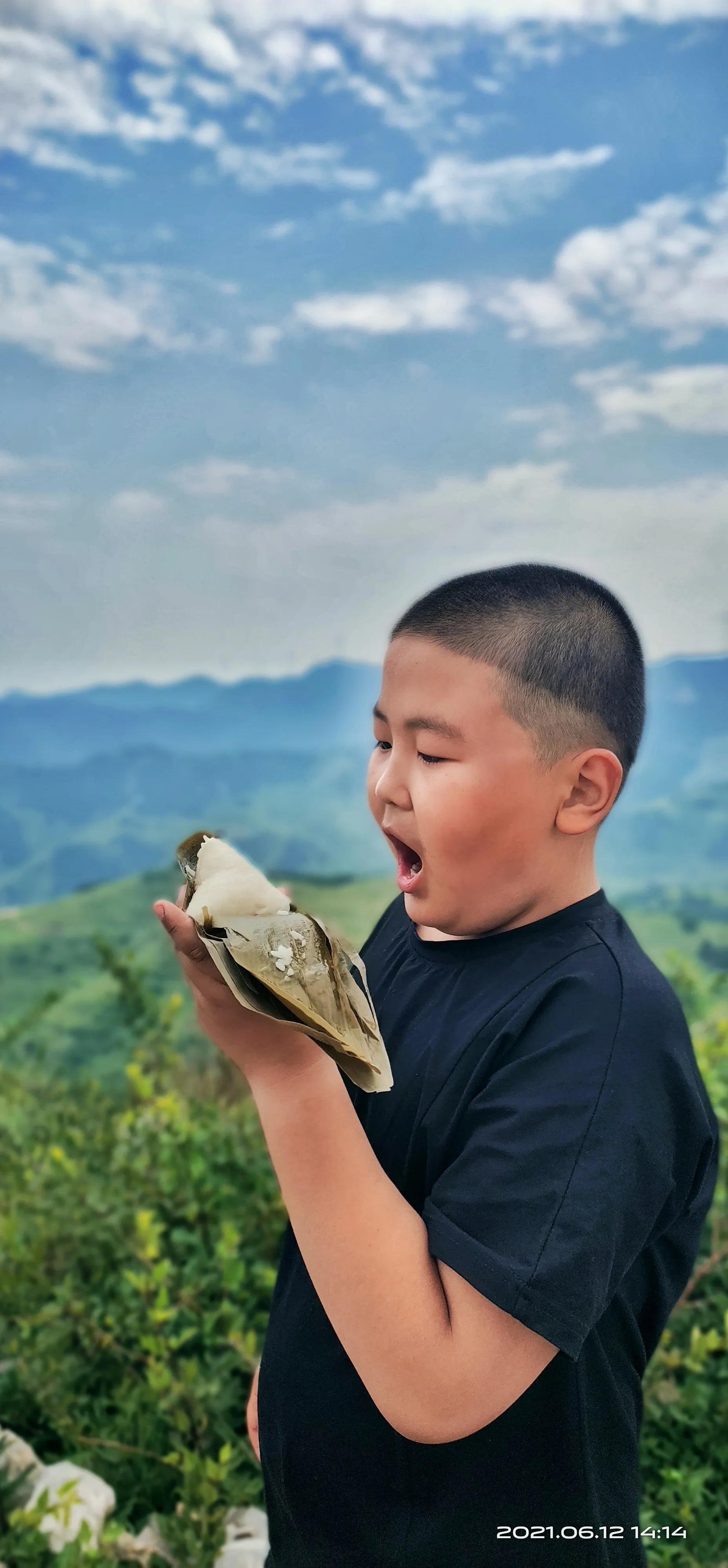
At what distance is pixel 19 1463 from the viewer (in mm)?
1640

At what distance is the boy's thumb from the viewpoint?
75cm

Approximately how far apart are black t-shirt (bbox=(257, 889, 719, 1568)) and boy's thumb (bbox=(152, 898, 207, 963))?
0.23 metres

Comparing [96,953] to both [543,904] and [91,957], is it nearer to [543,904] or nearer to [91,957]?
[91,957]

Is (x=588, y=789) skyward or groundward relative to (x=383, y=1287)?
skyward

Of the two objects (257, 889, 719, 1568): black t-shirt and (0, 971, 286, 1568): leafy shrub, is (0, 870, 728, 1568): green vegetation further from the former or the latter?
(257, 889, 719, 1568): black t-shirt

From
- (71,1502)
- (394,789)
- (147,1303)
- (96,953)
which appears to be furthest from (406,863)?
(96,953)

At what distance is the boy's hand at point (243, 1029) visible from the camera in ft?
2.52

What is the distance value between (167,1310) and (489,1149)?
1.16 meters

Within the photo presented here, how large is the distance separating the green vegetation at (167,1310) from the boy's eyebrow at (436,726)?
112cm

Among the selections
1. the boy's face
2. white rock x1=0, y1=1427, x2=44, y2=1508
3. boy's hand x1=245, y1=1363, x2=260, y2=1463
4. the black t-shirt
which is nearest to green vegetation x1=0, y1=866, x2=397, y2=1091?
white rock x1=0, y1=1427, x2=44, y2=1508

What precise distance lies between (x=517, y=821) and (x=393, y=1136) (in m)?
0.29

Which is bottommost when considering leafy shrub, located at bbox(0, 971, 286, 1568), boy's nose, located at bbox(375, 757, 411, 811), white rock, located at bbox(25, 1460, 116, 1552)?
white rock, located at bbox(25, 1460, 116, 1552)

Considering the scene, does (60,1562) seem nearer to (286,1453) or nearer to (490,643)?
(286,1453)

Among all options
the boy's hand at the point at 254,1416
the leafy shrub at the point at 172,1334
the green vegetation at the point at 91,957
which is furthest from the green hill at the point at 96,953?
the boy's hand at the point at 254,1416
